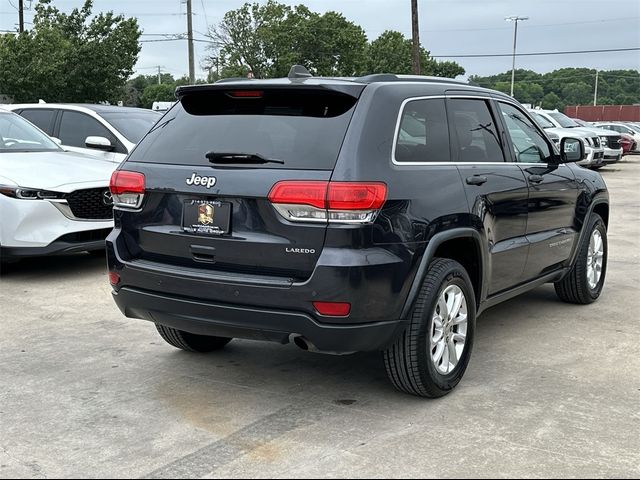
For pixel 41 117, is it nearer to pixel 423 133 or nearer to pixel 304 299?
pixel 423 133

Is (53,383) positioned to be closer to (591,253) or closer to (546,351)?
(546,351)

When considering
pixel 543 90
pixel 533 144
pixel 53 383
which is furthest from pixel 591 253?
pixel 543 90

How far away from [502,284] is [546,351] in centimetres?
61

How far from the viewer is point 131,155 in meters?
4.52

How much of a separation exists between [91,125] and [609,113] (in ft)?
248

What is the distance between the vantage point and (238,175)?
155 inches

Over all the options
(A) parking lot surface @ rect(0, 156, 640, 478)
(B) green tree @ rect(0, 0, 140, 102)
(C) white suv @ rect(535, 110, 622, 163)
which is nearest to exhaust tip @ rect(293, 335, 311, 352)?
(A) parking lot surface @ rect(0, 156, 640, 478)

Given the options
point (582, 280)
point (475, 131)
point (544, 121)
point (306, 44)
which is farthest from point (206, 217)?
point (306, 44)

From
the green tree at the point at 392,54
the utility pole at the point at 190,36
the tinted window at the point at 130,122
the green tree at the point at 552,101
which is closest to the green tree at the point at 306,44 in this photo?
the green tree at the point at 392,54

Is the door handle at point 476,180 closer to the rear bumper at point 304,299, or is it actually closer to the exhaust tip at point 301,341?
the rear bumper at point 304,299

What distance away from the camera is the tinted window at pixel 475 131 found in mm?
4719

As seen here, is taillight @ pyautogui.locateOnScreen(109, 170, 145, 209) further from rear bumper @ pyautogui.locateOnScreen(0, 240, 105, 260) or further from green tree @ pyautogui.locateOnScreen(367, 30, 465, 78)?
green tree @ pyautogui.locateOnScreen(367, 30, 465, 78)

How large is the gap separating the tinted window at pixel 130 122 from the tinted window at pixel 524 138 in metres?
5.49

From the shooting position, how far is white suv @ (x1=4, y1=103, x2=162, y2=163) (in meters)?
9.61
